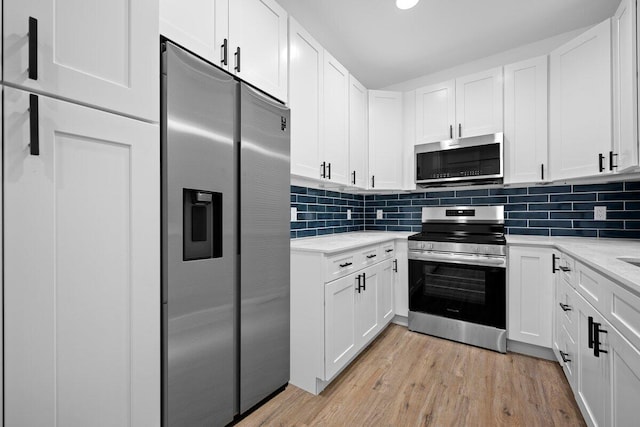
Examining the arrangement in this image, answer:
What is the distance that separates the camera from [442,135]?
2947 millimetres

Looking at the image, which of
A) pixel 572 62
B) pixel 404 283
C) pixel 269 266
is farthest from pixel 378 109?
pixel 269 266

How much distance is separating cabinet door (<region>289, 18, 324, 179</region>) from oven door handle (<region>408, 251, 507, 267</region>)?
1.32m

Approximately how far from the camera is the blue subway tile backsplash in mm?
2398

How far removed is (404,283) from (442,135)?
159cm

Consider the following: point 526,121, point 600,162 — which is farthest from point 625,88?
point 526,121

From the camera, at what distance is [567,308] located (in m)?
1.76

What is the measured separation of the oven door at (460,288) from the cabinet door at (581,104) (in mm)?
983

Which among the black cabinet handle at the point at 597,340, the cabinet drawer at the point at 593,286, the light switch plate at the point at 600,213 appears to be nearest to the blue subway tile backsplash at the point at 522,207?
the light switch plate at the point at 600,213

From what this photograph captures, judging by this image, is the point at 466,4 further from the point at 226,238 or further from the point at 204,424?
the point at 204,424

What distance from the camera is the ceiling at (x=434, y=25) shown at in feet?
7.23

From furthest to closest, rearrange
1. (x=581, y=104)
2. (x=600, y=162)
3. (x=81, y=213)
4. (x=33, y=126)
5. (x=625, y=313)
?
(x=581, y=104)
(x=600, y=162)
(x=625, y=313)
(x=81, y=213)
(x=33, y=126)

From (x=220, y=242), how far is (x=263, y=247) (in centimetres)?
30

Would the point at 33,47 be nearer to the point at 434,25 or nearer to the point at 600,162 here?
the point at 434,25

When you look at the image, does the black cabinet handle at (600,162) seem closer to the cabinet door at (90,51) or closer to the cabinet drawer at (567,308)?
the cabinet drawer at (567,308)
